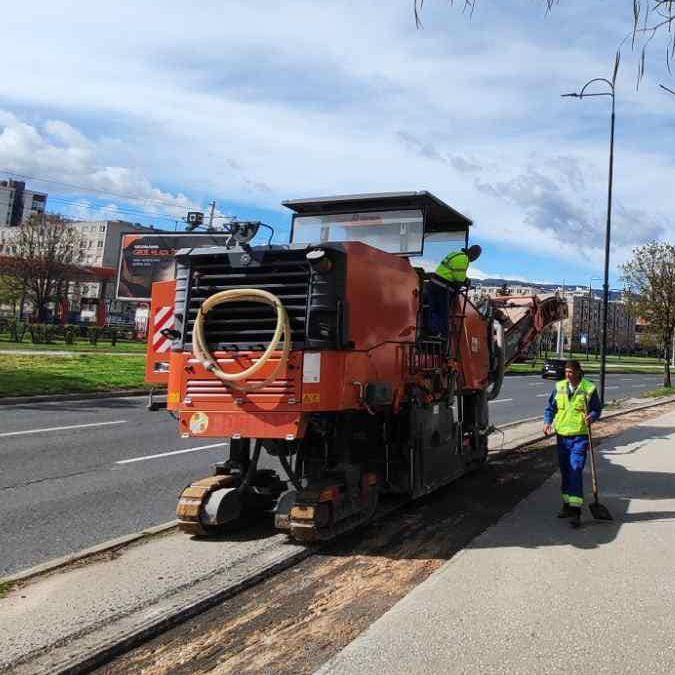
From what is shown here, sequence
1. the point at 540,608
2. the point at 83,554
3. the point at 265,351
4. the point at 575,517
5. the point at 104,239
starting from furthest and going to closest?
the point at 104,239 < the point at 575,517 < the point at 265,351 < the point at 83,554 < the point at 540,608

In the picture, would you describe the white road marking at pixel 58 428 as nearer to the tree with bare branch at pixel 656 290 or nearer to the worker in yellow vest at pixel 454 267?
the worker in yellow vest at pixel 454 267

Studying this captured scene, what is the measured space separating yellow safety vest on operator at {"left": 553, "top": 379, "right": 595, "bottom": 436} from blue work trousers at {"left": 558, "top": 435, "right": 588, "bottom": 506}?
0.26ft

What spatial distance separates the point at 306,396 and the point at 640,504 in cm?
441

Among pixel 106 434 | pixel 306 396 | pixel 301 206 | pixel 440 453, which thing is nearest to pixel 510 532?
pixel 440 453

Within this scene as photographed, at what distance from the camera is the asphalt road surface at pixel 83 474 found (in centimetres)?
623

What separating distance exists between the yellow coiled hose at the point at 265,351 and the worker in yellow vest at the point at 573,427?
324cm

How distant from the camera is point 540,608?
4.46 meters

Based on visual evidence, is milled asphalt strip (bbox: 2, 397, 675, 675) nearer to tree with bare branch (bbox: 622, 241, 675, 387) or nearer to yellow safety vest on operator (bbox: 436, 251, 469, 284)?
yellow safety vest on operator (bbox: 436, 251, 469, 284)

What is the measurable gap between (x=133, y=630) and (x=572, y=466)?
4568 millimetres

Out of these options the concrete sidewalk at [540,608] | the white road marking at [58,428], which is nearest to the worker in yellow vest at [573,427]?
the concrete sidewalk at [540,608]

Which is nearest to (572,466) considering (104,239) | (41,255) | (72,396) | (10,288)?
(72,396)

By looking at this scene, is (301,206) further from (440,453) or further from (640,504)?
(640,504)

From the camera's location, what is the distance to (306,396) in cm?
546

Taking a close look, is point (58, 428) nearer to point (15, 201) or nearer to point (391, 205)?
point (391, 205)
